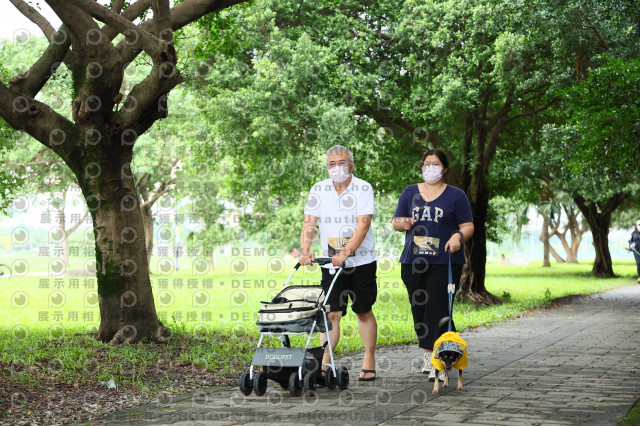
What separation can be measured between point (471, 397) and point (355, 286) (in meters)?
1.49

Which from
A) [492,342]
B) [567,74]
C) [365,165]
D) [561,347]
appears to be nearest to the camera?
[561,347]

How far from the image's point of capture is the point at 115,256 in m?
9.34

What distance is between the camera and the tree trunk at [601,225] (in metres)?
36.4

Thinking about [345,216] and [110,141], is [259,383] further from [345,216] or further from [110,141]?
[110,141]

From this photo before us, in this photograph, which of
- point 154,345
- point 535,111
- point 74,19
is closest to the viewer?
point 74,19

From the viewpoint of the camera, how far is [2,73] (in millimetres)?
12234

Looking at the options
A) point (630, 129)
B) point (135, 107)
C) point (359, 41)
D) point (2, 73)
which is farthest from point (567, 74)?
point (2, 73)

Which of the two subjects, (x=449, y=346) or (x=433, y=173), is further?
(x=433, y=173)

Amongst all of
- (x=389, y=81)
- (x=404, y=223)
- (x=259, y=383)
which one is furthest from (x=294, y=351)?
(x=389, y=81)

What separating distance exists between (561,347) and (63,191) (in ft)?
94.9

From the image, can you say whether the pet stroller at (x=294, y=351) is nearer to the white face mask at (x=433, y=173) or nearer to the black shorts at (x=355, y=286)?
the black shorts at (x=355, y=286)

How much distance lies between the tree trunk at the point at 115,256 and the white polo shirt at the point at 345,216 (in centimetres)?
340

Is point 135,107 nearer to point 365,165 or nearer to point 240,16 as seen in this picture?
point 240,16

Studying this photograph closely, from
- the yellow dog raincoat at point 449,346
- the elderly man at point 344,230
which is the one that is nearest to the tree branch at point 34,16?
the elderly man at point 344,230
